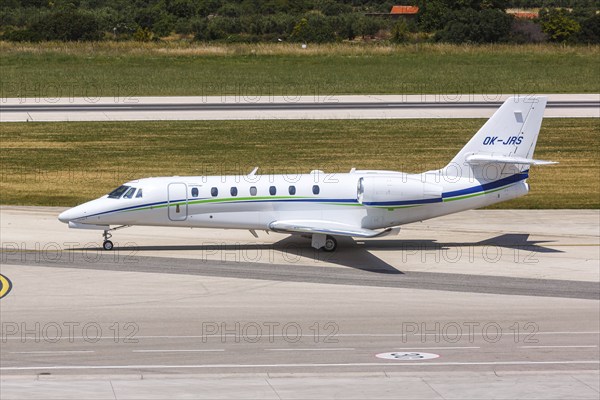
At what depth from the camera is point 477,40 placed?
104 metres

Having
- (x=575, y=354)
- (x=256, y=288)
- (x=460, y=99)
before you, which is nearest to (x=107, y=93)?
(x=460, y=99)

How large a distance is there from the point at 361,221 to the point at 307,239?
2791 millimetres

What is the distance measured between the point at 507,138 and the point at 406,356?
13254mm

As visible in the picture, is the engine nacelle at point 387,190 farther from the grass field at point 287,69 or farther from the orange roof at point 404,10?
the orange roof at point 404,10

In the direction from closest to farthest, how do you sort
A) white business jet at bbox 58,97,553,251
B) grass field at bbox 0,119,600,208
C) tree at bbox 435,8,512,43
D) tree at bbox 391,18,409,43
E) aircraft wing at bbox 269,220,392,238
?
aircraft wing at bbox 269,220,392,238 < white business jet at bbox 58,97,553,251 < grass field at bbox 0,119,600,208 < tree at bbox 435,8,512,43 < tree at bbox 391,18,409,43

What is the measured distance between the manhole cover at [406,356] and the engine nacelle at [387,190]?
34.8ft

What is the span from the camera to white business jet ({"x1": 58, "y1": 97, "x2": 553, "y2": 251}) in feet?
115

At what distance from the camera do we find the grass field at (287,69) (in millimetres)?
76500

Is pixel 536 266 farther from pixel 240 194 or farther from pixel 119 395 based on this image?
pixel 119 395

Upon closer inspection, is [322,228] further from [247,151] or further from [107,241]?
[247,151]

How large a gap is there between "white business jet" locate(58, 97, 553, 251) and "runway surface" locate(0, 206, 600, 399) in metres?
1.17

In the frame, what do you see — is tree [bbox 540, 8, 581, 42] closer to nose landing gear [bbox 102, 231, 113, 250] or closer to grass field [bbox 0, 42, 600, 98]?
grass field [bbox 0, 42, 600, 98]

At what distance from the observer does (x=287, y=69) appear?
86.8 m

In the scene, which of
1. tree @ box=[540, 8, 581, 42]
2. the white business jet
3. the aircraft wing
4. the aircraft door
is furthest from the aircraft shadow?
tree @ box=[540, 8, 581, 42]
